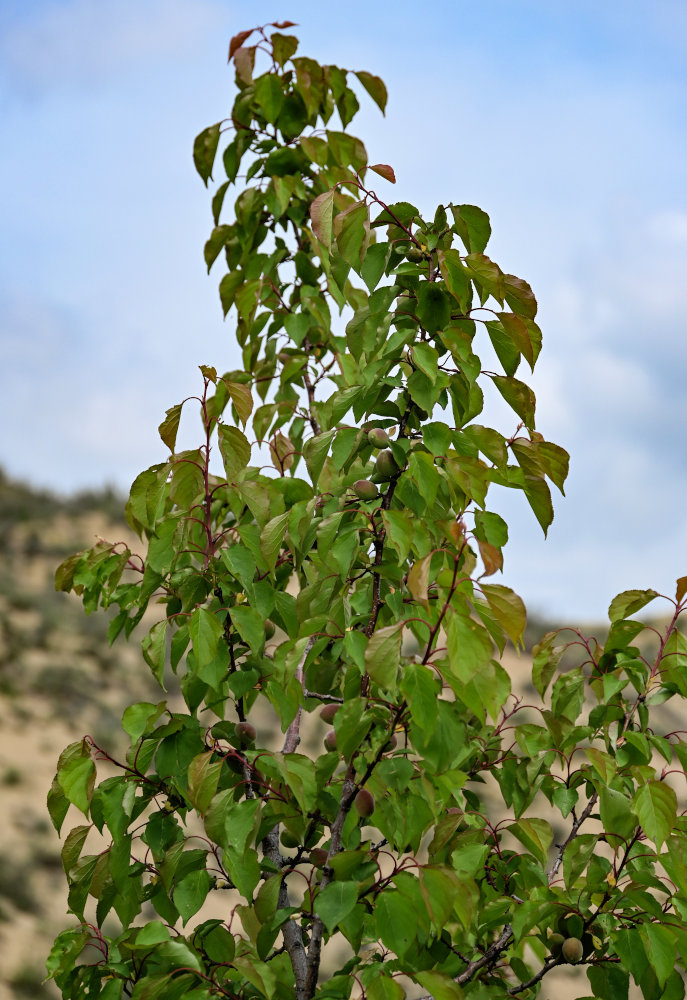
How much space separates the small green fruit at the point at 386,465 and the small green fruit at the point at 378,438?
2cm

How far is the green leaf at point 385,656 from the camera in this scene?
50.5 inches

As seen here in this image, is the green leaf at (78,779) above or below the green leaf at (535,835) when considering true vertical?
below

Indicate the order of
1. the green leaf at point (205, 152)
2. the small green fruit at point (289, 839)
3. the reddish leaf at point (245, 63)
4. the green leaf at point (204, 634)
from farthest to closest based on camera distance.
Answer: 1. the reddish leaf at point (245, 63)
2. the green leaf at point (205, 152)
3. the small green fruit at point (289, 839)
4. the green leaf at point (204, 634)

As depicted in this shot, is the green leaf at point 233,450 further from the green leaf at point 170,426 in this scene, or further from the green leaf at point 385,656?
the green leaf at point 385,656

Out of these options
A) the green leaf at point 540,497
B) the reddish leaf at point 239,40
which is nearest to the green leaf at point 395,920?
the green leaf at point 540,497

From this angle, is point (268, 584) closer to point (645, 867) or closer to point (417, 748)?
point (417, 748)

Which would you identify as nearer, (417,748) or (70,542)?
(417,748)

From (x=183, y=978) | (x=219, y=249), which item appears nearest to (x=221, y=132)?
(x=219, y=249)

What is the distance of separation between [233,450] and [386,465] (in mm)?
293

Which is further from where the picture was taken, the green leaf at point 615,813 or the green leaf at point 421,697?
the green leaf at point 615,813

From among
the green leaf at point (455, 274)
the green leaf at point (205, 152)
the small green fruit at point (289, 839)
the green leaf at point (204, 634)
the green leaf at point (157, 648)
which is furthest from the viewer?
the green leaf at point (205, 152)

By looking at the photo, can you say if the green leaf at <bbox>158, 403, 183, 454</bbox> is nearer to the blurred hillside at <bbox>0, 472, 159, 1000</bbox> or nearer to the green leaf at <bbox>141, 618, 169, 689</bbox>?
the green leaf at <bbox>141, 618, 169, 689</bbox>

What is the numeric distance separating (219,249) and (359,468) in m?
1.06

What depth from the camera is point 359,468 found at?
1890mm
